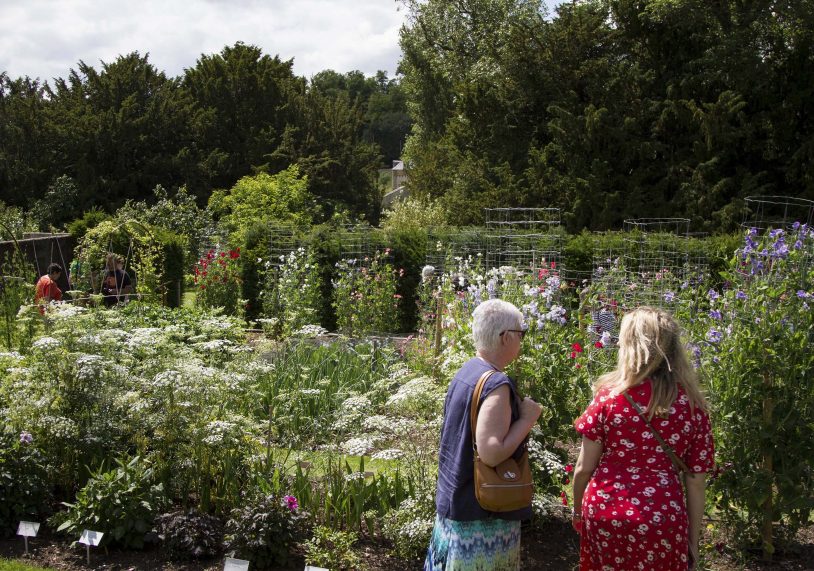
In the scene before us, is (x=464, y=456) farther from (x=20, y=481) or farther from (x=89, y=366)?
(x=20, y=481)

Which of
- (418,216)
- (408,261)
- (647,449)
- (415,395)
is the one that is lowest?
(415,395)

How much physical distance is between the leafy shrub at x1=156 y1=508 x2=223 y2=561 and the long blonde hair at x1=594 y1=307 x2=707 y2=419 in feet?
8.29

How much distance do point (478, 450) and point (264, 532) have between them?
1.81 m

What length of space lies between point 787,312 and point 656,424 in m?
1.67

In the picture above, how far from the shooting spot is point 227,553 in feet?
13.5

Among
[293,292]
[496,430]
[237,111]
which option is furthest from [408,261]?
[237,111]

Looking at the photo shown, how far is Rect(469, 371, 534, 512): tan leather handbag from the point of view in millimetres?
2688

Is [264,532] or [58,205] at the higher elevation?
[58,205]

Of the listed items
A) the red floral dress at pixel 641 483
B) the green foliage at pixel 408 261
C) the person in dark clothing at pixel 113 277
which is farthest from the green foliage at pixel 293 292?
the red floral dress at pixel 641 483

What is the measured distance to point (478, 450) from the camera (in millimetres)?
2672

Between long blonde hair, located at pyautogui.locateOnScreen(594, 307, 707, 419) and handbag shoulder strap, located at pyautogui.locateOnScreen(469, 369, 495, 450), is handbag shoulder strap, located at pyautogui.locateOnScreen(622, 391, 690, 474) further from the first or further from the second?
handbag shoulder strap, located at pyautogui.locateOnScreen(469, 369, 495, 450)

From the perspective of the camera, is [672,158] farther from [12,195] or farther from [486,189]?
[12,195]

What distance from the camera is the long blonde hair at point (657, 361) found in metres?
2.62

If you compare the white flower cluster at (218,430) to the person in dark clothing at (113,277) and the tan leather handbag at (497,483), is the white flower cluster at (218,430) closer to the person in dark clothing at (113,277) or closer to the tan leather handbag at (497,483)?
the tan leather handbag at (497,483)
